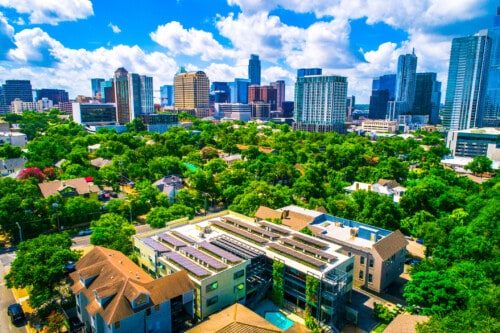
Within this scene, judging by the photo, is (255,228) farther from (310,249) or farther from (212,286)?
(212,286)

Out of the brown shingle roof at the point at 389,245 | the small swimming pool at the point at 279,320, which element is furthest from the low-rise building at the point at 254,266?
the brown shingle roof at the point at 389,245

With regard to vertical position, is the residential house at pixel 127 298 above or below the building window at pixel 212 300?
above

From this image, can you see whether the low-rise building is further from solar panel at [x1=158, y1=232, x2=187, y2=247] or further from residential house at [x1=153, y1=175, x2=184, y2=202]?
residential house at [x1=153, y1=175, x2=184, y2=202]

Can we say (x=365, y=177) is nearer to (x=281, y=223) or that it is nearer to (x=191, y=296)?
(x=281, y=223)

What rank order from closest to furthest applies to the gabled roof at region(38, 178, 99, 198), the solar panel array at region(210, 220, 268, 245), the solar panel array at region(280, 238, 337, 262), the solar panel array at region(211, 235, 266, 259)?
the solar panel array at region(280, 238, 337, 262) < the solar panel array at region(211, 235, 266, 259) < the solar panel array at region(210, 220, 268, 245) < the gabled roof at region(38, 178, 99, 198)

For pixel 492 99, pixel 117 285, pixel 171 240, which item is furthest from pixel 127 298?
pixel 492 99

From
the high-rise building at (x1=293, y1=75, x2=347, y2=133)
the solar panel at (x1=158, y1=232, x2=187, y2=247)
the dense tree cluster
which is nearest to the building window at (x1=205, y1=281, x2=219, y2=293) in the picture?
the solar panel at (x1=158, y1=232, x2=187, y2=247)

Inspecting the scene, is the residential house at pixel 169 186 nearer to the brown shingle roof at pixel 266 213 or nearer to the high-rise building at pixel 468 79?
the brown shingle roof at pixel 266 213
